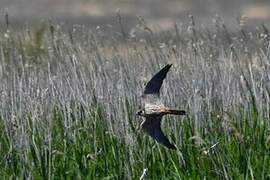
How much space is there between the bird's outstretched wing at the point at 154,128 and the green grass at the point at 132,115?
1172mm

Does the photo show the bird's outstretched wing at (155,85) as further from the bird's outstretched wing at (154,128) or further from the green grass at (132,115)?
the green grass at (132,115)

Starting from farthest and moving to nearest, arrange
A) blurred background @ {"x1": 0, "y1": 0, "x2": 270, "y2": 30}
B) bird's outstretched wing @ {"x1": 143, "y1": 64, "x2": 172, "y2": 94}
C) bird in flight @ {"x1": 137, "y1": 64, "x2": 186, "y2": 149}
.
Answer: blurred background @ {"x1": 0, "y1": 0, "x2": 270, "y2": 30} < bird's outstretched wing @ {"x1": 143, "y1": 64, "x2": 172, "y2": 94} < bird in flight @ {"x1": 137, "y1": 64, "x2": 186, "y2": 149}

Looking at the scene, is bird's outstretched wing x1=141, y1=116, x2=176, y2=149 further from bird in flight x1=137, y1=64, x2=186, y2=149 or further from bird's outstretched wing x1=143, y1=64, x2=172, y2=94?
bird's outstretched wing x1=143, y1=64, x2=172, y2=94

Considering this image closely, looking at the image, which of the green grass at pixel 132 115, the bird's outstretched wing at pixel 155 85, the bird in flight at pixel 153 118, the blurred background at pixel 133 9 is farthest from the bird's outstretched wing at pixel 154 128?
the blurred background at pixel 133 9

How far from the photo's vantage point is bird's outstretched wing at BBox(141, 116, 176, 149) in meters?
5.34

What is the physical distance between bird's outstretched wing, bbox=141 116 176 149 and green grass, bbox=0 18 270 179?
46.1 inches

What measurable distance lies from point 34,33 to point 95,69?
710 cm

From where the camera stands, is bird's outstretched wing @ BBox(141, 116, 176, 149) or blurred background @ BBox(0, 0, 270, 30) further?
blurred background @ BBox(0, 0, 270, 30)

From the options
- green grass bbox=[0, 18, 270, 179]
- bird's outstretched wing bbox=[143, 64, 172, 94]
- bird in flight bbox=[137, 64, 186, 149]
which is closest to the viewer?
bird in flight bbox=[137, 64, 186, 149]

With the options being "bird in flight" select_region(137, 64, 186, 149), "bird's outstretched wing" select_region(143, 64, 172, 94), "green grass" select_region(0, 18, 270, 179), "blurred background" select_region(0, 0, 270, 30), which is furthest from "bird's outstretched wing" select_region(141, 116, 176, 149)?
"blurred background" select_region(0, 0, 270, 30)

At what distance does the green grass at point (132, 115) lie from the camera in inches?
284

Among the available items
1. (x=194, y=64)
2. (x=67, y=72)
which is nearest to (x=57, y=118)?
(x=67, y=72)

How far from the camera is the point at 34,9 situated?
3250cm

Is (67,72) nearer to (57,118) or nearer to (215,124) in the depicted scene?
(57,118)
